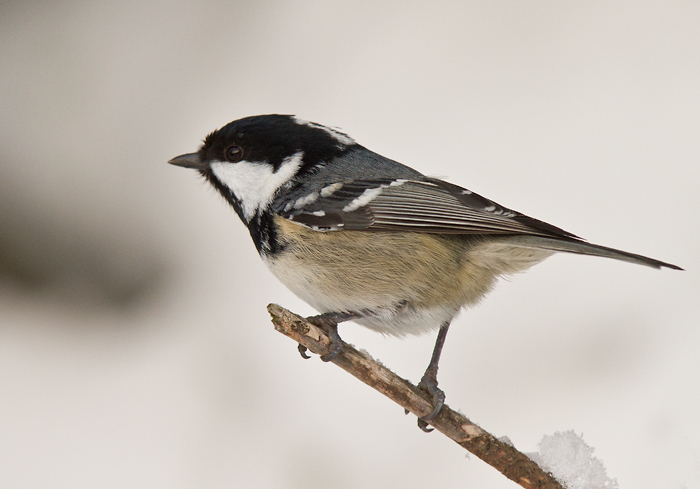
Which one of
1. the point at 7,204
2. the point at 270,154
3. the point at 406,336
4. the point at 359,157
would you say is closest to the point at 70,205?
the point at 7,204

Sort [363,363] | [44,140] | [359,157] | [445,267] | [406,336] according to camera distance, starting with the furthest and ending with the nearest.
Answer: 1. [44,140]
2. [359,157]
3. [406,336]
4. [445,267]
5. [363,363]

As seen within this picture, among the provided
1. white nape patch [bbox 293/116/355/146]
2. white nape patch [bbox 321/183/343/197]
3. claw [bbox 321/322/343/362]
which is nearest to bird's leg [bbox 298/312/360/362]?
claw [bbox 321/322/343/362]

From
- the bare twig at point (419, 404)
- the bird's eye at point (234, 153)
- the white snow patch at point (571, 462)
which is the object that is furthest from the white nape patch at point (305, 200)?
the white snow patch at point (571, 462)

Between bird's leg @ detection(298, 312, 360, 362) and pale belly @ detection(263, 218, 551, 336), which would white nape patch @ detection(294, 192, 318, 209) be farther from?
bird's leg @ detection(298, 312, 360, 362)

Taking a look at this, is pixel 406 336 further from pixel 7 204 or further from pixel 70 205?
pixel 7 204

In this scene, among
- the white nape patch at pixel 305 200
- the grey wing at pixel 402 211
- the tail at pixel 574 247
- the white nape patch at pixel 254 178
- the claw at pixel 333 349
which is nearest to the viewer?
the tail at pixel 574 247

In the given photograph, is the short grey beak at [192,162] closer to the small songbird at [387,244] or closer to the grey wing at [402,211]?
the small songbird at [387,244]

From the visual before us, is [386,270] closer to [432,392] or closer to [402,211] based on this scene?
[402,211]

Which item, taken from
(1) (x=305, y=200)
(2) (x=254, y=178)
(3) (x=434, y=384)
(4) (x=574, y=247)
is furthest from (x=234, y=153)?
(4) (x=574, y=247)
